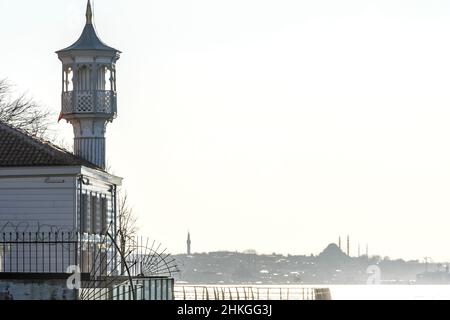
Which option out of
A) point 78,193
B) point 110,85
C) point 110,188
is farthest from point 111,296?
point 110,85

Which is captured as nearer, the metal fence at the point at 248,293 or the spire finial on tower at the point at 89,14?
the metal fence at the point at 248,293

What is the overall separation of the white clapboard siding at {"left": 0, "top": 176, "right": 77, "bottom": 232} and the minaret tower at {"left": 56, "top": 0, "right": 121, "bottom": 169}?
588cm

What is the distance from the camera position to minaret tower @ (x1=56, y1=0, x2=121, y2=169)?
50.0 metres

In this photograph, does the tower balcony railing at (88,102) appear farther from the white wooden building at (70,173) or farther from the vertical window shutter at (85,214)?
the vertical window shutter at (85,214)

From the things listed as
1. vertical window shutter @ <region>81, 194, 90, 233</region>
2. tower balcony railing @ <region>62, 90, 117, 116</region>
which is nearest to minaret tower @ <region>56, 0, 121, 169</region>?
tower balcony railing @ <region>62, 90, 117, 116</region>

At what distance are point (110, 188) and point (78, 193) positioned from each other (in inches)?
165

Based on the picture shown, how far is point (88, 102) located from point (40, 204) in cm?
738

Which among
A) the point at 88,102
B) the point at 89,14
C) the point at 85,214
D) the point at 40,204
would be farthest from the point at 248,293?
the point at 40,204

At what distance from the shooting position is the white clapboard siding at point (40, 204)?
43812 mm

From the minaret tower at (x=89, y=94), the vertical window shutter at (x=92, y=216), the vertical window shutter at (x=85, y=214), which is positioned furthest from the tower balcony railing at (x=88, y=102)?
the vertical window shutter at (x=85, y=214)

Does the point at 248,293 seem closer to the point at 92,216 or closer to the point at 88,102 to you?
the point at 88,102

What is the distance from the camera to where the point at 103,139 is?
5028 cm
